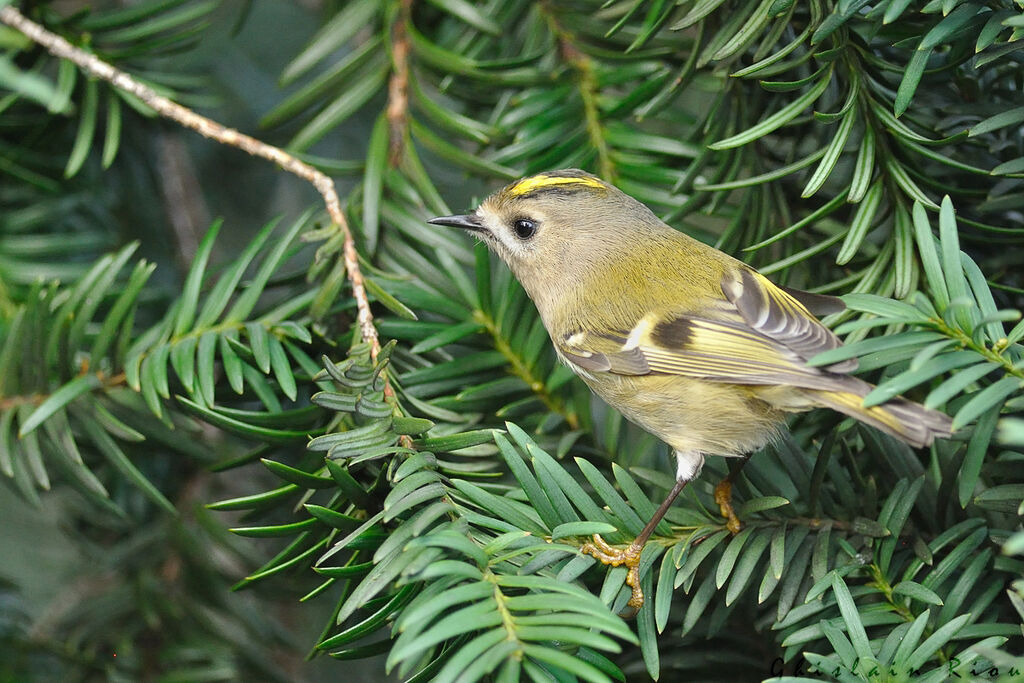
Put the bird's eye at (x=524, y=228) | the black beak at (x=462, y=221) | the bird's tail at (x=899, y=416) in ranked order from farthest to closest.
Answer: the bird's eye at (x=524, y=228) → the black beak at (x=462, y=221) → the bird's tail at (x=899, y=416)

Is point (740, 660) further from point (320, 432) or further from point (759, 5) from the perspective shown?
point (759, 5)

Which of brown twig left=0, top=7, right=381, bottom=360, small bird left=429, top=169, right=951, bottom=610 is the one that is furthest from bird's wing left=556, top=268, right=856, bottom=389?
brown twig left=0, top=7, right=381, bottom=360

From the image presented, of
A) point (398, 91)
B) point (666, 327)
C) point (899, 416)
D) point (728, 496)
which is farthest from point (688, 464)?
point (398, 91)

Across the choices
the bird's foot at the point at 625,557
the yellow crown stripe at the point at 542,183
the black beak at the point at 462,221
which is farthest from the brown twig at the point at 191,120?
the bird's foot at the point at 625,557

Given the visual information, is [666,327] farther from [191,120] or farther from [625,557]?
[191,120]

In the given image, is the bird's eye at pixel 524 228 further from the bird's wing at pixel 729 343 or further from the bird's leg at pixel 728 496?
the bird's leg at pixel 728 496

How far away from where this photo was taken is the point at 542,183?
1331 mm

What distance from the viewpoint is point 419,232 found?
1263 mm

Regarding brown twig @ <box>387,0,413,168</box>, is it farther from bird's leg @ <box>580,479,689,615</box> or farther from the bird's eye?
bird's leg @ <box>580,479,689,615</box>

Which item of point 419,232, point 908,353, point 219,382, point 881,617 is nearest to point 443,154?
point 419,232

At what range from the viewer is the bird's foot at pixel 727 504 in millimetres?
975

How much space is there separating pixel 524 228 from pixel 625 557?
730mm

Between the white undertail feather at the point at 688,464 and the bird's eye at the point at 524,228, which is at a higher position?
the bird's eye at the point at 524,228

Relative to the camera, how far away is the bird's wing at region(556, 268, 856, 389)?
3.48ft
